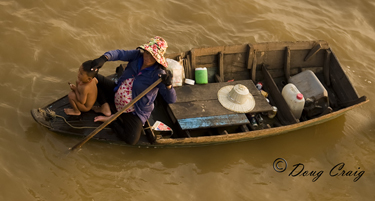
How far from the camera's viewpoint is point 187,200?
4949 millimetres

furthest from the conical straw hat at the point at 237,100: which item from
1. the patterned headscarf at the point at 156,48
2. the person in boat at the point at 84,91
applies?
the person in boat at the point at 84,91

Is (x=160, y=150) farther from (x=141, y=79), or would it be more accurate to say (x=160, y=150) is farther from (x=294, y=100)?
(x=294, y=100)

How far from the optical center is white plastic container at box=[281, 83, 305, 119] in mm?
5746

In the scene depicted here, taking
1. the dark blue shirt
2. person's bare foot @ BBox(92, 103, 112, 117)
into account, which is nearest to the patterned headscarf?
the dark blue shirt

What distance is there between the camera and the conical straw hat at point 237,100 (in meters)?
5.49

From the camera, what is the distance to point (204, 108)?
541 centimetres

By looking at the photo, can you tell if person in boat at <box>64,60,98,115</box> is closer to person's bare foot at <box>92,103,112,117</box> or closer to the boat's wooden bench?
person's bare foot at <box>92,103,112,117</box>

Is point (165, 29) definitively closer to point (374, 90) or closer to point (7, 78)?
point (7, 78)

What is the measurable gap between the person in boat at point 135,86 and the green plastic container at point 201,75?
4.03 ft

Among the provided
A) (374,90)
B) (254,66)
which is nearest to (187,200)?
(254,66)

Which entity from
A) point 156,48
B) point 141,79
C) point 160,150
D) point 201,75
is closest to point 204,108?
point 201,75

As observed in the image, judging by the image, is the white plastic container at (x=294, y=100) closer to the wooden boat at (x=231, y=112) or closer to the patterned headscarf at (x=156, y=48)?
the wooden boat at (x=231, y=112)

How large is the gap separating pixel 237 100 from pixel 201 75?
0.80 meters

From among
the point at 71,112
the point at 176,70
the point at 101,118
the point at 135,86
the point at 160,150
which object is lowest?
the point at 160,150
